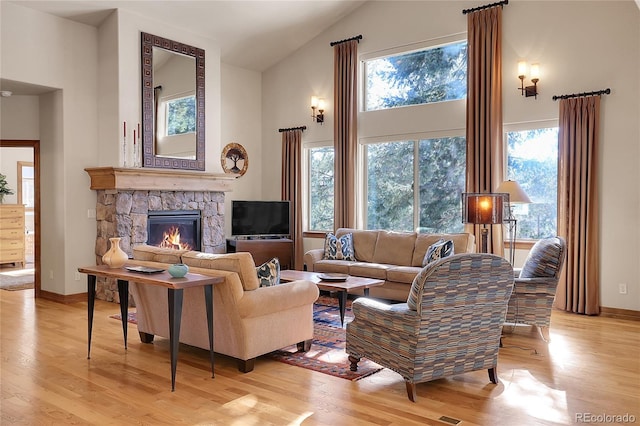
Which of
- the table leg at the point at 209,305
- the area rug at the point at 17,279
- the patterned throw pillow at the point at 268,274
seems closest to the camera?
the table leg at the point at 209,305

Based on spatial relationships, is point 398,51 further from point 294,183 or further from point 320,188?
point 294,183

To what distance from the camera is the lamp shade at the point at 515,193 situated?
5590mm

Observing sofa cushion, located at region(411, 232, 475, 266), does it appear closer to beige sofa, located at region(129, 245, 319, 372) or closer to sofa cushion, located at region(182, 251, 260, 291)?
beige sofa, located at region(129, 245, 319, 372)

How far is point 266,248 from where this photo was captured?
8.19 metres

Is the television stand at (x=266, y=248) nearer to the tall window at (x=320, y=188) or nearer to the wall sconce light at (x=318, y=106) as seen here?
the tall window at (x=320, y=188)

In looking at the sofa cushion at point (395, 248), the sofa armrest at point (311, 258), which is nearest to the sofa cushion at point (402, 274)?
the sofa cushion at point (395, 248)

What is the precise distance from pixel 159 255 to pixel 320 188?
454 centimetres

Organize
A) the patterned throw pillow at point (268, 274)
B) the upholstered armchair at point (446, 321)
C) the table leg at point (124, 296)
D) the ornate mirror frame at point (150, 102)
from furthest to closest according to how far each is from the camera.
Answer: the ornate mirror frame at point (150, 102) → the table leg at point (124, 296) → the patterned throw pillow at point (268, 274) → the upholstered armchair at point (446, 321)

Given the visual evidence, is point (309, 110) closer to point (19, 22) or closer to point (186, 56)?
point (186, 56)

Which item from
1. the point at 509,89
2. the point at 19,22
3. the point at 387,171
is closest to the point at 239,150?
the point at 387,171

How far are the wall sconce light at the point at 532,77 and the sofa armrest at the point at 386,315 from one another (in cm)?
402

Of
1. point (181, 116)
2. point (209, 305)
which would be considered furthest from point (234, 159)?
point (209, 305)

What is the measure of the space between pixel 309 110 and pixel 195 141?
208cm

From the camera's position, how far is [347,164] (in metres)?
7.94
